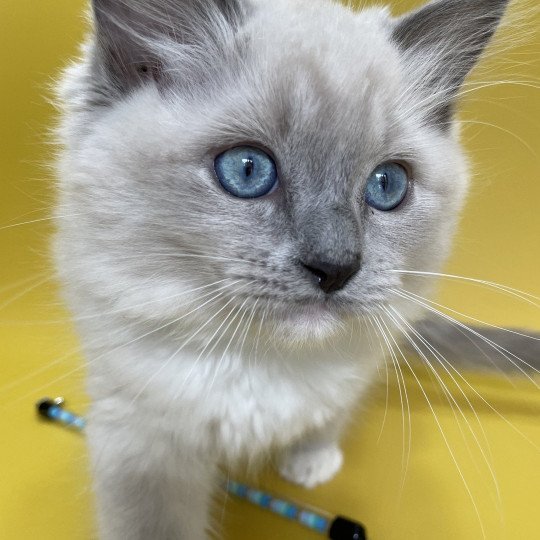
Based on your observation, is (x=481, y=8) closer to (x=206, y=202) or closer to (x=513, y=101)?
(x=206, y=202)

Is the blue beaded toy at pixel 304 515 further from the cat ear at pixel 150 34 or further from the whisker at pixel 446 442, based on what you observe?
the cat ear at pixel 150 34

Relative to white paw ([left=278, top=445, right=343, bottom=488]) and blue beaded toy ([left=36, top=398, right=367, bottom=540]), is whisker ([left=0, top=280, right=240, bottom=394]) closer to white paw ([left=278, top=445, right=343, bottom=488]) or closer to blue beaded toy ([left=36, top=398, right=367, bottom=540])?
blue beaded toy ([left=36, top=398, right=367, bottom=540])

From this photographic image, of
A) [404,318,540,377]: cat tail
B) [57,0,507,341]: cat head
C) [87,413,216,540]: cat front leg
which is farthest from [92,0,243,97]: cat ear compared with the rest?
[404,318,540,377]: cat tail

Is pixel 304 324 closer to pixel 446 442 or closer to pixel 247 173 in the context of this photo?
pixel 247 173

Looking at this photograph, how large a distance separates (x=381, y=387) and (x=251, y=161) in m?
0.81

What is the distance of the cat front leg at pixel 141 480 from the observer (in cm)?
105

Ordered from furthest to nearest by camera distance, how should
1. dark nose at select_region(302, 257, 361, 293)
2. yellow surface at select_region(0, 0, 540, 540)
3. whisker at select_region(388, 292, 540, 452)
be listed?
whisker at select_region(388, 292, 540, 452) < yellow surface at select_region(0, 0, 540, 540) < dark nose at select_region(302, 257, 361, 293)

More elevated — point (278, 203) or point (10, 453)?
point (278, 203)

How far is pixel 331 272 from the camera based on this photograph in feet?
2.55

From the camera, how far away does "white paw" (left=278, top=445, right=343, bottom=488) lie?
4.25 feet

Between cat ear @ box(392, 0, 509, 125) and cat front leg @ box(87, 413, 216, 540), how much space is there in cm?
70

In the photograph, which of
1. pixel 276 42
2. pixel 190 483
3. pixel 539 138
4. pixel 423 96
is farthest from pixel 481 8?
pixel 190 483

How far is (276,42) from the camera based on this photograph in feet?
2.88

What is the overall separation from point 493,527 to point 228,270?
778 mm
